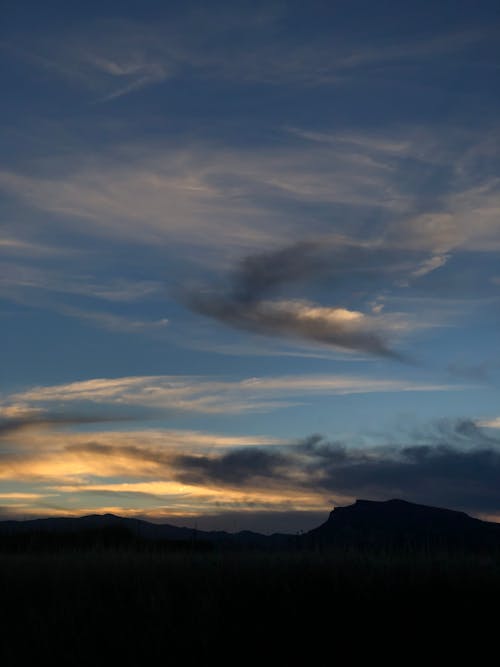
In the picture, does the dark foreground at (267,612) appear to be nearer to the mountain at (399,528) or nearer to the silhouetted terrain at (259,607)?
the silhouetted terrain at (259,607)

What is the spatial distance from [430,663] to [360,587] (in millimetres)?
3089

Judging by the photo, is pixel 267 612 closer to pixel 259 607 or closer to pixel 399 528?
pixel 259 607

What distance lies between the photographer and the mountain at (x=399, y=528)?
1109 inches

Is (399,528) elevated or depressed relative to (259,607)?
elevated

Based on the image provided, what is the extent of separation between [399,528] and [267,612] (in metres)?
Answer: 17.7

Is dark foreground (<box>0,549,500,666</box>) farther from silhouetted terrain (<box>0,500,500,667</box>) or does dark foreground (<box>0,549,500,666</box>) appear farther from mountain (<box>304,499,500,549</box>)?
mountain (<box>304,499,500,549</box>)

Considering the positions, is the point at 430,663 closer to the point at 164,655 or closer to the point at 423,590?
the point at 423,590

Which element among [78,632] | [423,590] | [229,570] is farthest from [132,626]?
[423,590]

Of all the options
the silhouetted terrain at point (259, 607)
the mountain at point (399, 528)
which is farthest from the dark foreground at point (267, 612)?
the mountain at point (399, 528)

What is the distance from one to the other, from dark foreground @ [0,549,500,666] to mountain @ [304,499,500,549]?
2649mm

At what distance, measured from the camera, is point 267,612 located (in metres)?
21.8

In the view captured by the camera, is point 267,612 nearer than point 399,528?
Yes

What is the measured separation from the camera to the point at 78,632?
2231cm

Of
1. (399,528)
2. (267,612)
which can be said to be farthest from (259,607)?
(399,528)
